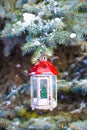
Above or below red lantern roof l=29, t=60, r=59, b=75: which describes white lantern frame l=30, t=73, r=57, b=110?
below

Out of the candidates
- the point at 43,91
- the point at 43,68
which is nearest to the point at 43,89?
the point at 43,91

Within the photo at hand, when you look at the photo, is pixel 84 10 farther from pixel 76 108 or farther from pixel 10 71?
pixel 10 71

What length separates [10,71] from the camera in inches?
86.8

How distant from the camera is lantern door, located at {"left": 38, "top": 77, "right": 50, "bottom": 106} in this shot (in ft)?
4.63

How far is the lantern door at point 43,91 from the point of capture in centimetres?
Answer: 141

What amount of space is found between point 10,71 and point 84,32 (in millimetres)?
918

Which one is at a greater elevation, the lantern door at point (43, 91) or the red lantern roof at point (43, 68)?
the red lantern roof at point (43, 68)

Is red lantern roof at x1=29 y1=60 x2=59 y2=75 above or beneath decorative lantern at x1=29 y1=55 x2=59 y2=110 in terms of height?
above

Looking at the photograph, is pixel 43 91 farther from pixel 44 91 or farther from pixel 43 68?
pixel 43 68

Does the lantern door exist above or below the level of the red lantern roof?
below

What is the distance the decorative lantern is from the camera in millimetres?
1378

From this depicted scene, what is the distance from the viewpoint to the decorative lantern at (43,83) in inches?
54.2

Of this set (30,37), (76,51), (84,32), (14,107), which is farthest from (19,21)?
(76,51)

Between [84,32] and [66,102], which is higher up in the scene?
[84,32]
